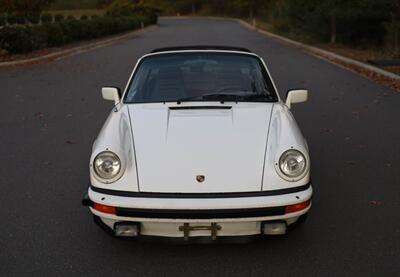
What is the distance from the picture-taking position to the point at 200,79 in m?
4.76

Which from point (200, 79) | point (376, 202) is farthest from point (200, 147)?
point (376, 202)

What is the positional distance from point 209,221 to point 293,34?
97.2 feet

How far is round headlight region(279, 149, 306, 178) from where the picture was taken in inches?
134

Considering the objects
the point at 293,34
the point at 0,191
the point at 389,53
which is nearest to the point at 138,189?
the point at 0,191

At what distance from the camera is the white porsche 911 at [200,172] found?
3.20 m

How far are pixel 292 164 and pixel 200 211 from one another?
0.75 m

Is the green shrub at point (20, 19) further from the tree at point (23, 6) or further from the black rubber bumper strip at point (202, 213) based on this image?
the black rubber bumper strip at point (202, 213)

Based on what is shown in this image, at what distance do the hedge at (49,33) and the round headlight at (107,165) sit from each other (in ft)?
52.9

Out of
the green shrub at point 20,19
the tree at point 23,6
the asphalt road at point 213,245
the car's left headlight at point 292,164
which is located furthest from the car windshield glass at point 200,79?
the green shrub at point 20,19

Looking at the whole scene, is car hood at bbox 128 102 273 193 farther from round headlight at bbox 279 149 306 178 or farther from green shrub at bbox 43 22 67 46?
green shrub at bbox 43 22 67 46

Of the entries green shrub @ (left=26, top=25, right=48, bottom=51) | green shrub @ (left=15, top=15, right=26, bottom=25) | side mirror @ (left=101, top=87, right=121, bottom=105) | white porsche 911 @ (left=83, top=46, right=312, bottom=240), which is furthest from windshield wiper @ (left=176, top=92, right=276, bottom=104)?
green shrub @ (left=15, top=15, right=26, bottom=25)

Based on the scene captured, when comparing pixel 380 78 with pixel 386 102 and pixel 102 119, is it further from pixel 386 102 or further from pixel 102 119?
pixel 102 119

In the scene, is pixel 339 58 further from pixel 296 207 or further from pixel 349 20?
pixel 296 207

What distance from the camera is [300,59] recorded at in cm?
1822
